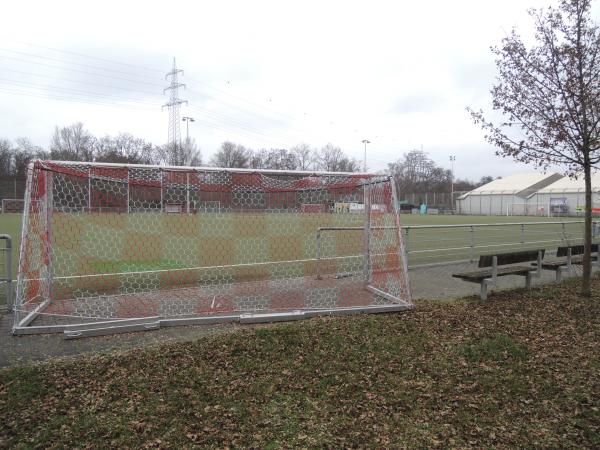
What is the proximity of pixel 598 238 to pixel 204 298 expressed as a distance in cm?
1599

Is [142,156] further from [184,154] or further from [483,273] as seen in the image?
[483,273]

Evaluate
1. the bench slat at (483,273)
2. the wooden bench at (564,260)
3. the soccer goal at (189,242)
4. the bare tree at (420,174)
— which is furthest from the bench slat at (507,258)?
the bare tree at (420,174)

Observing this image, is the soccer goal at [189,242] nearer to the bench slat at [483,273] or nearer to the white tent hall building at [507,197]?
the bench slat at [483,273]

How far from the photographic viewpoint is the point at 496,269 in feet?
23.4

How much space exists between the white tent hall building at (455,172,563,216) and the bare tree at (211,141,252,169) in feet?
122

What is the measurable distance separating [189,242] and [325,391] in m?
6.37

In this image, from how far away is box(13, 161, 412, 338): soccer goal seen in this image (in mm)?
5988

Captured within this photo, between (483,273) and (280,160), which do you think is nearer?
(483,273)

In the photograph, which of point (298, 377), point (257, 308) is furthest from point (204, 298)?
point (298, 377)

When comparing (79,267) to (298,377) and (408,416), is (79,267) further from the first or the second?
(408,416)

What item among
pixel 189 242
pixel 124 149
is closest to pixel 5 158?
pixel 124 149

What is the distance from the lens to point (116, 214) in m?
7.57

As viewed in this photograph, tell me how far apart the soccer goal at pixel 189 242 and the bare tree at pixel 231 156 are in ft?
174

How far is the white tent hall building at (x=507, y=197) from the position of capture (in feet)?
221
